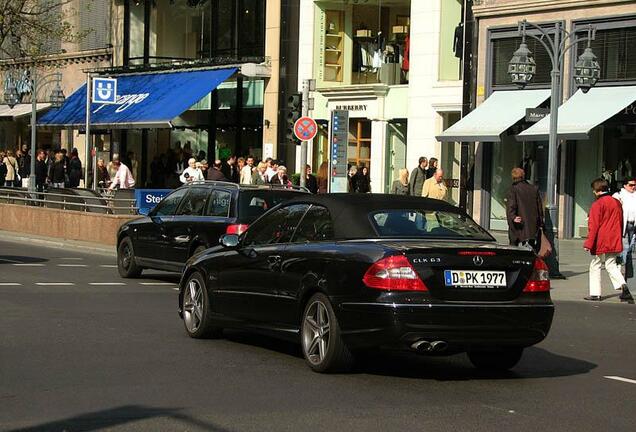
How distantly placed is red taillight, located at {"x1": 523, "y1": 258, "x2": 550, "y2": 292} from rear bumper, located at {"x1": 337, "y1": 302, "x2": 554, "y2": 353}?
14 cm

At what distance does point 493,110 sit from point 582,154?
2.66m

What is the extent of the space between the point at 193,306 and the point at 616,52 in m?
19.9

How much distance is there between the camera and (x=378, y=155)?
120ft

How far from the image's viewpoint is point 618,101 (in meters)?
29.1

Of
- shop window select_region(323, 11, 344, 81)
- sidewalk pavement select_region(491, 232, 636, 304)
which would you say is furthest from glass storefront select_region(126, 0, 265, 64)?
sidewalk pavement select_region(491, 232, 636, 304)

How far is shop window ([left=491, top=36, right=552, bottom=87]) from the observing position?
31547 mm

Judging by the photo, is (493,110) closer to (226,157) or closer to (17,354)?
(226,157)

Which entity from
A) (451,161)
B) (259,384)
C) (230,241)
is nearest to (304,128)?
(451,161)

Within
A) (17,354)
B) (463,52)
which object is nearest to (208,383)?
(17,354)

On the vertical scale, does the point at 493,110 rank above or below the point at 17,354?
above

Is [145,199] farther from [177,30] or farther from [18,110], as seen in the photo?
[18,110]

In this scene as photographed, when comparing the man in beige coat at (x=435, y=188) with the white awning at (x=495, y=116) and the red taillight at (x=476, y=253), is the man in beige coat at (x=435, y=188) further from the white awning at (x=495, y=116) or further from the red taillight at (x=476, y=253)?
the red taillight at (x=476, y=253)

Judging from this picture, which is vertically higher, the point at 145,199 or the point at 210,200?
the point at 210,200

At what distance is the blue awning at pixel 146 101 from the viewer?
40.5 metres
